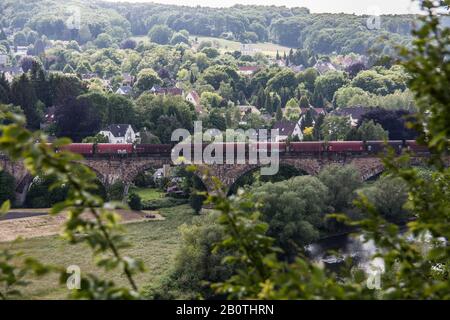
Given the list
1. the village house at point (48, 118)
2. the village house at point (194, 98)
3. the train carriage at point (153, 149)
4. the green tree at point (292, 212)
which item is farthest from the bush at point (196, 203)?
the village house at point (194, 98)

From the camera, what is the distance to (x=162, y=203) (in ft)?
171

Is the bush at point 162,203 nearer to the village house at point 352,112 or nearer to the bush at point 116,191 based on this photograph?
the bush at point 116,191

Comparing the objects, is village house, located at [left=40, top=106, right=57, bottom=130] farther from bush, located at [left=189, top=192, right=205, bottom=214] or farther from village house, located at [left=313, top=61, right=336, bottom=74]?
village house, located at [left=313, top=61, right=336, bottom=74]

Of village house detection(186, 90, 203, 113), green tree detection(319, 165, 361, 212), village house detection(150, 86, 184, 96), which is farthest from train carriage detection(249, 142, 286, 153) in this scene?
village house detection(150, 86, 184, 96)

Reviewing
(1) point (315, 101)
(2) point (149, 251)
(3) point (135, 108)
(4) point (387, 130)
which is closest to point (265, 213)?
(2) point (149, 251)

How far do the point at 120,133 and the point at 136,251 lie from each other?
93.6ft

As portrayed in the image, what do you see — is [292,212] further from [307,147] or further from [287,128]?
[287,128]

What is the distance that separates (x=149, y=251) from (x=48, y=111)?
3542 centimetres

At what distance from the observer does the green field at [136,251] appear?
1276 inches

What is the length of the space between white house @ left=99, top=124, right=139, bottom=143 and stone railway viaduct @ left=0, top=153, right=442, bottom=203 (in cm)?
1028

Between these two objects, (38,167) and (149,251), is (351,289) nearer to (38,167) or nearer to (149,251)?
(38,167)

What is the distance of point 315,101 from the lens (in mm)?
106875

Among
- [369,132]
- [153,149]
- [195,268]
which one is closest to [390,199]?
[195,268]

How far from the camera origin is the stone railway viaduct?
52.9 m
